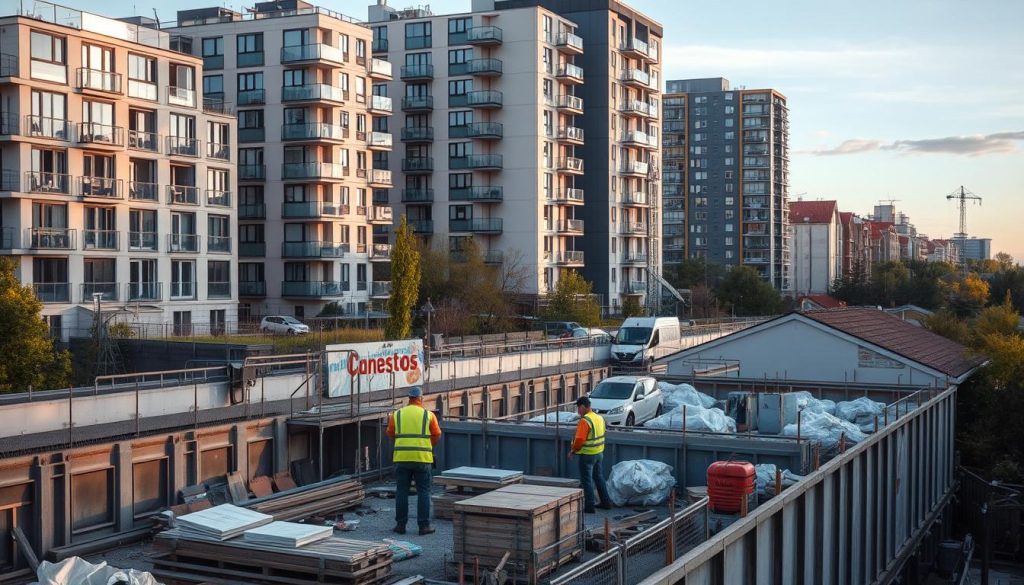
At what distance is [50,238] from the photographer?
43.8 m

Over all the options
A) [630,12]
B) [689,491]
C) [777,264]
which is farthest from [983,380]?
[777,264]

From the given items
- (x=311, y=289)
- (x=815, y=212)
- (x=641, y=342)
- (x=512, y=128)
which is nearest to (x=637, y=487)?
(x=641, y=342)

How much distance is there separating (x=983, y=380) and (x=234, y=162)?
37234mm

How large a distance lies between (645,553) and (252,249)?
177 feet

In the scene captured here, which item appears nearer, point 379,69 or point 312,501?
point 312,501

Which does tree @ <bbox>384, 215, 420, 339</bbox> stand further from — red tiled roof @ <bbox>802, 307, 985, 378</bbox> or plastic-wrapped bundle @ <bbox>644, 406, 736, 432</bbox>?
plastic-wrapped bundle @ <bbox>644, 406, 736, 432</bbox>

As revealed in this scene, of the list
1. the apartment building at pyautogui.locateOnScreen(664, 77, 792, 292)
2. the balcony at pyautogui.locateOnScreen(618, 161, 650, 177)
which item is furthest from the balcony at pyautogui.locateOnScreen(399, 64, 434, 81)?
the apartment building at pyautogui.locateOnScreen(664, 77, 792, 292)

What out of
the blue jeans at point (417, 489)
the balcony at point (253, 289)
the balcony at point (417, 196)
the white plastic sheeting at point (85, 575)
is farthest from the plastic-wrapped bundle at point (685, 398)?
the balcony at point (417, 196)

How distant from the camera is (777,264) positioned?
13250 centimetres

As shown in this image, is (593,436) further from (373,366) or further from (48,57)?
(48,57)

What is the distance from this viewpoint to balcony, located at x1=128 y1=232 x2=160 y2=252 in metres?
47.9

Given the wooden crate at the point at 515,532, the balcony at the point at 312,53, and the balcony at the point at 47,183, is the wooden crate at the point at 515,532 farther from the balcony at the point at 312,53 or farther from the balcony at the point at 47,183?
the balcony at the point at 312,53

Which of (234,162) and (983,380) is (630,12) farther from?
(983,380)

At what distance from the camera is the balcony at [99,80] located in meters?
44.5
